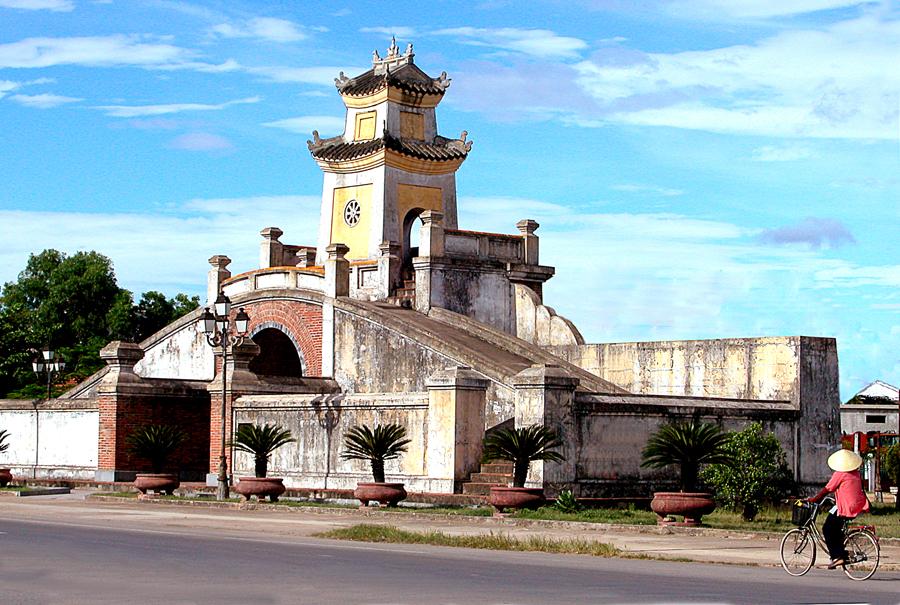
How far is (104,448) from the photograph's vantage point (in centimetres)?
3269

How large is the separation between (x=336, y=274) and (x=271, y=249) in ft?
26.1

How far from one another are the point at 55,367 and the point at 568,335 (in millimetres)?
17560

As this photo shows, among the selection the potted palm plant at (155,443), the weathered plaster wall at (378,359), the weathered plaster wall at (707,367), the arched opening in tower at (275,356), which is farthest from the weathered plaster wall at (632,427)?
the arched opening in tower at (275,356)

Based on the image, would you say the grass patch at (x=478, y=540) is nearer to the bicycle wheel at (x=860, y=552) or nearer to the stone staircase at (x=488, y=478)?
the bicycle wheel at (x=860, y=552)

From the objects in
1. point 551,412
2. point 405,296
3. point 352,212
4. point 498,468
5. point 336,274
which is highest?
point 352,212

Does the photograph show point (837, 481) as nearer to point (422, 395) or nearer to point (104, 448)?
point (422, 395)

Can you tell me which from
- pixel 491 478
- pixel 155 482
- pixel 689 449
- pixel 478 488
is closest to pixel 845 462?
pixel 689 449

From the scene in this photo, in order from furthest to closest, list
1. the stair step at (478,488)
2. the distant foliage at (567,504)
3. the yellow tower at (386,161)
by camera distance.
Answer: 1. the yellow tower at (386,161)
2. the stair step at (478,488)
3. the distant foliage at (567,504)

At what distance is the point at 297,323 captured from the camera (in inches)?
1404

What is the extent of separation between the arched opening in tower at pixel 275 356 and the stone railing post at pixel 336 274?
3163mm

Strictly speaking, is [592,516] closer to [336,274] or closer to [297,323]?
[336,274]

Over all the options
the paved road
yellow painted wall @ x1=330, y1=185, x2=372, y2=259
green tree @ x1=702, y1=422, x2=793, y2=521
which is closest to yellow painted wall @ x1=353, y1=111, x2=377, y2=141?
yellow painted wall @ x1=330, y1=185, x2=372, y2=259

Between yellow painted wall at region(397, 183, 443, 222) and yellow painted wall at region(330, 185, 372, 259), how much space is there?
100 cm

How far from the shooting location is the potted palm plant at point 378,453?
24.1 m
